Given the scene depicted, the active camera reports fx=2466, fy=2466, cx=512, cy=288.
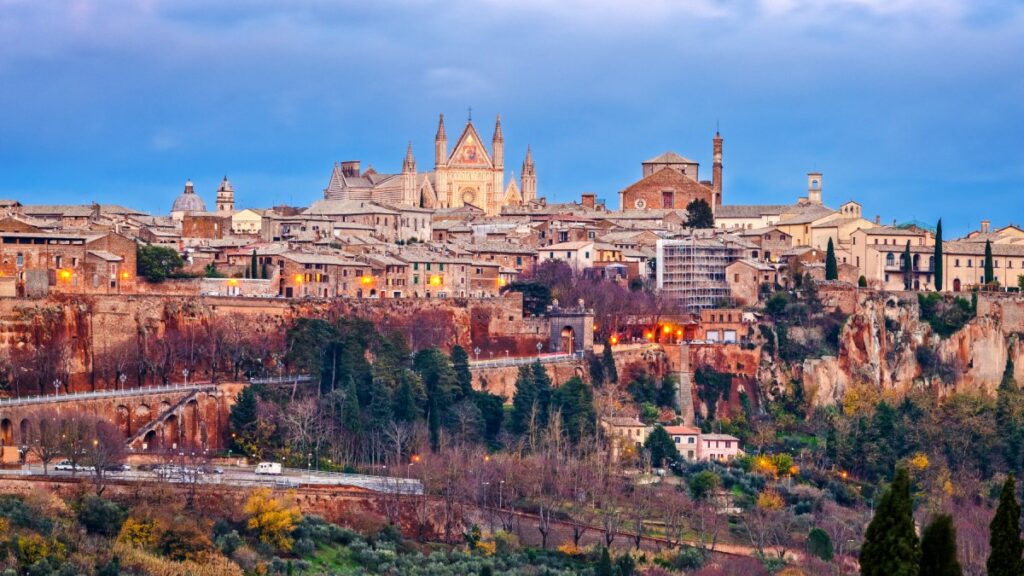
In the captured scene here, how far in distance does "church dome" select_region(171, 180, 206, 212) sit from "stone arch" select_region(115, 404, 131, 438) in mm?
50320

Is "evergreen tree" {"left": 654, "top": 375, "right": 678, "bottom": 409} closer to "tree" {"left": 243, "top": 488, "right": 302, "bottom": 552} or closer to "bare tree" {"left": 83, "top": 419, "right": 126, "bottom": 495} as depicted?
"bare tree" {"left": 83, "top": 419, "right": 126, "bottom": 495}

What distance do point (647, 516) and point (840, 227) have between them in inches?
1337

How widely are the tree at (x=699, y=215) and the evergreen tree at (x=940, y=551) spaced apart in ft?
185

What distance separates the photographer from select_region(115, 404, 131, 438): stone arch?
7269cm

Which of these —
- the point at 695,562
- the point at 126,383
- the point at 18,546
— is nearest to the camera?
the point at 18,546

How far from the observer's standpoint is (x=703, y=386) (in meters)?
87.6

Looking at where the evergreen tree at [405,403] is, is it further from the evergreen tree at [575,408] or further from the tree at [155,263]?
the tree at [155,263]

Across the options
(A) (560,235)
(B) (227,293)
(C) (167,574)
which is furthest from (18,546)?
(A) (560,235)

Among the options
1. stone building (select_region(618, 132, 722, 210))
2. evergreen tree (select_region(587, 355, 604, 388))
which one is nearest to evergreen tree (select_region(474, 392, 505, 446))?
evergreen tree (select_region(587, 355, 604, 388))

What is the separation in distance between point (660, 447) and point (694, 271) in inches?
679

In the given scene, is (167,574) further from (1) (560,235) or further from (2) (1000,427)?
(1) (560,235)

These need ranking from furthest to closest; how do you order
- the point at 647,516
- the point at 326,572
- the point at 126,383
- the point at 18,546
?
the point at 126,383, the point at 647,516, the point at 326,572, the point at 18,546

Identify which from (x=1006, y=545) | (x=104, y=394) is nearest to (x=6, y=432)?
(x=104, y=394)

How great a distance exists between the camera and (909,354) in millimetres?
92625
